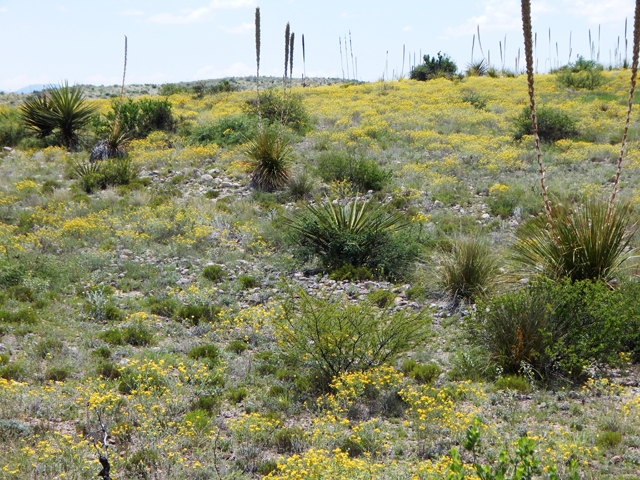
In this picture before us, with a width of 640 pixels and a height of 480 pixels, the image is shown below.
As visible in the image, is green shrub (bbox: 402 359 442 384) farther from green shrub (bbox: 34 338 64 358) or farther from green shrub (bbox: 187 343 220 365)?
green shrub (bbox: 34 338 64 358)

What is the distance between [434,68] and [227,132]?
74.8 ft

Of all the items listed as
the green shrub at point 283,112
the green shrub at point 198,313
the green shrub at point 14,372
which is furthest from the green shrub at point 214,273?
the green shrub at point 283,112

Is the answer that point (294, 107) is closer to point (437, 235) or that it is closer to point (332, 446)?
point (437, 235)

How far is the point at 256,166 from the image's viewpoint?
14062mm

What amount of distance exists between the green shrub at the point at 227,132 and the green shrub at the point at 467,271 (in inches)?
442

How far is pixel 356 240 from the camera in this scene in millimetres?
8883

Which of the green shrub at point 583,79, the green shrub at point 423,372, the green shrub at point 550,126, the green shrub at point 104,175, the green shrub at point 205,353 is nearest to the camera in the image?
the green shrub at point 423,372

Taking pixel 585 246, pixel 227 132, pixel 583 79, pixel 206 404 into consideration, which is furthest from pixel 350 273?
pixel 583 79

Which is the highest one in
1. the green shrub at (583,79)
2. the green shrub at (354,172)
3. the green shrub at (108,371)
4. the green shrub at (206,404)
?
the green shrub at (583,79)

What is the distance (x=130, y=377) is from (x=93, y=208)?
7920 mm

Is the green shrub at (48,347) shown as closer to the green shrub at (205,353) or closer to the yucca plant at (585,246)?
the green shrub at (205,353)

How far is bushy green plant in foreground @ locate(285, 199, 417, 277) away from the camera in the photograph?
28.9 ft

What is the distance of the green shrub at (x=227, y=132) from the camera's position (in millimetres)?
17719

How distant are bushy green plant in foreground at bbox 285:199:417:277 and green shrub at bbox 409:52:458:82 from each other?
2870cm
